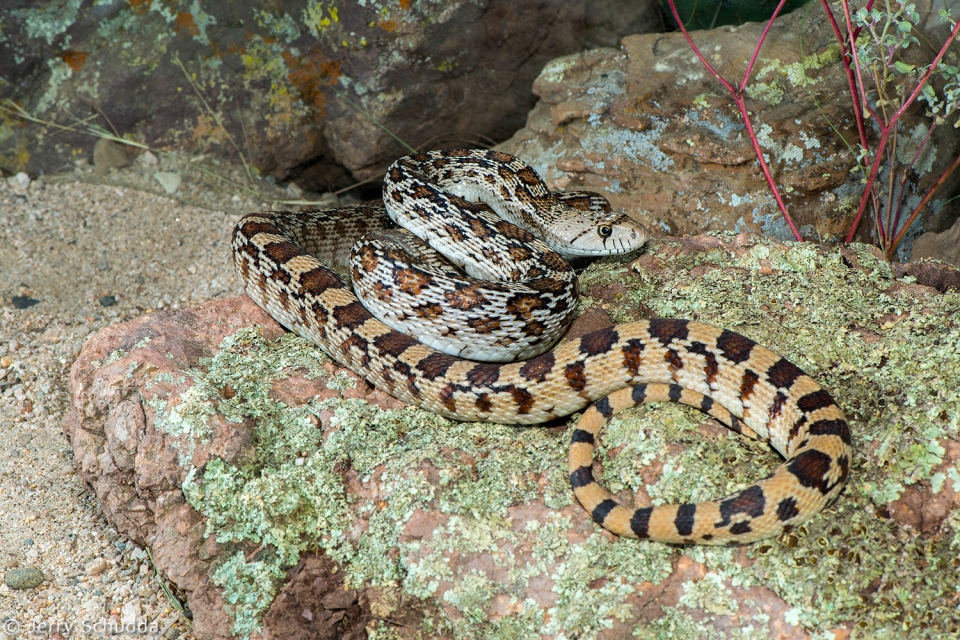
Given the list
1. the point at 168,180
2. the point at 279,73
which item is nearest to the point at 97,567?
the point at 168,180

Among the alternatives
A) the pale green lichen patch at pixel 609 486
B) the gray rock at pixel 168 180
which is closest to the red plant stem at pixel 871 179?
the pale green lichen patch at pixel 609 486

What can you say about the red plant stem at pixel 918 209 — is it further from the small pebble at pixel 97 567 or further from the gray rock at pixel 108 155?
the gray rock at pixel 108 155

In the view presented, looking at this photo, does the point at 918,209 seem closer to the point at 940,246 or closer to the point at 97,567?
the point at 940,246

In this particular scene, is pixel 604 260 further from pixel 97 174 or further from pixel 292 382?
pixel 97 174

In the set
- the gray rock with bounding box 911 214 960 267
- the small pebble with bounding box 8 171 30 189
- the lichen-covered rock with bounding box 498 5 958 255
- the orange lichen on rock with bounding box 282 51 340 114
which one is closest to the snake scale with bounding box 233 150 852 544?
the lichen-covered rock with bounding box 498 5 958 255

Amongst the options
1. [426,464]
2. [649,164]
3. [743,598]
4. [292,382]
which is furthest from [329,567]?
[649,164]

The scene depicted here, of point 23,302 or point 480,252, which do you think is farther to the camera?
point 23,302
